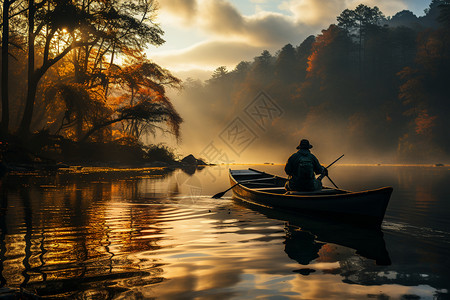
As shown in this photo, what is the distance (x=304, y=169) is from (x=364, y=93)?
202 ft

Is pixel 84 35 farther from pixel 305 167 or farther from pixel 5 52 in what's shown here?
pixel 305 167

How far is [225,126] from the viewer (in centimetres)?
9506

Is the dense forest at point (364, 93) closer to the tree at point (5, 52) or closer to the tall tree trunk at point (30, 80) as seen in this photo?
the tall tree trunk at point (30, 80)

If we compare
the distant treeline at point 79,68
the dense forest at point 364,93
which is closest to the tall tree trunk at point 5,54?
the distant treeline at point 79,68

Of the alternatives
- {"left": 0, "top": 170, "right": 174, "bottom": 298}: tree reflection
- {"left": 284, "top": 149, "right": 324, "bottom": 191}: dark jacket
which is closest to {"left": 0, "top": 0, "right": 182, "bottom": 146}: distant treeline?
{"left": 0, "top": 170, "right": 174, "bottom": 298}: tree reflection

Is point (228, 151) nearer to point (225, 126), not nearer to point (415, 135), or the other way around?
point (225, 126)

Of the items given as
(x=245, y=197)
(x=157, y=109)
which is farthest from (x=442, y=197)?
(x=157, y=109)

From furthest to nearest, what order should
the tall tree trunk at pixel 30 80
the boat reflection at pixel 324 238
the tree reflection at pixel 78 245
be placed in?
the tall tree trunk at pixel 30 80 < the boat reflection at pixel 324 238 < the tree reflection at pixel 78 245

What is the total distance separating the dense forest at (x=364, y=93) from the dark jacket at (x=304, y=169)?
46.2 m

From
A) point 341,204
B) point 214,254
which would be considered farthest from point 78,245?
point 341,204

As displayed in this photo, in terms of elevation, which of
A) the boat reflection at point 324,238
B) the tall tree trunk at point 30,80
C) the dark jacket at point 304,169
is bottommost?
the boat reflection at point 324,238

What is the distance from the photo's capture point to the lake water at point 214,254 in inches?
174

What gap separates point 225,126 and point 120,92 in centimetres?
5644

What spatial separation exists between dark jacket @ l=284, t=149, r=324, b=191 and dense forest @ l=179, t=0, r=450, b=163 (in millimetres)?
46193
